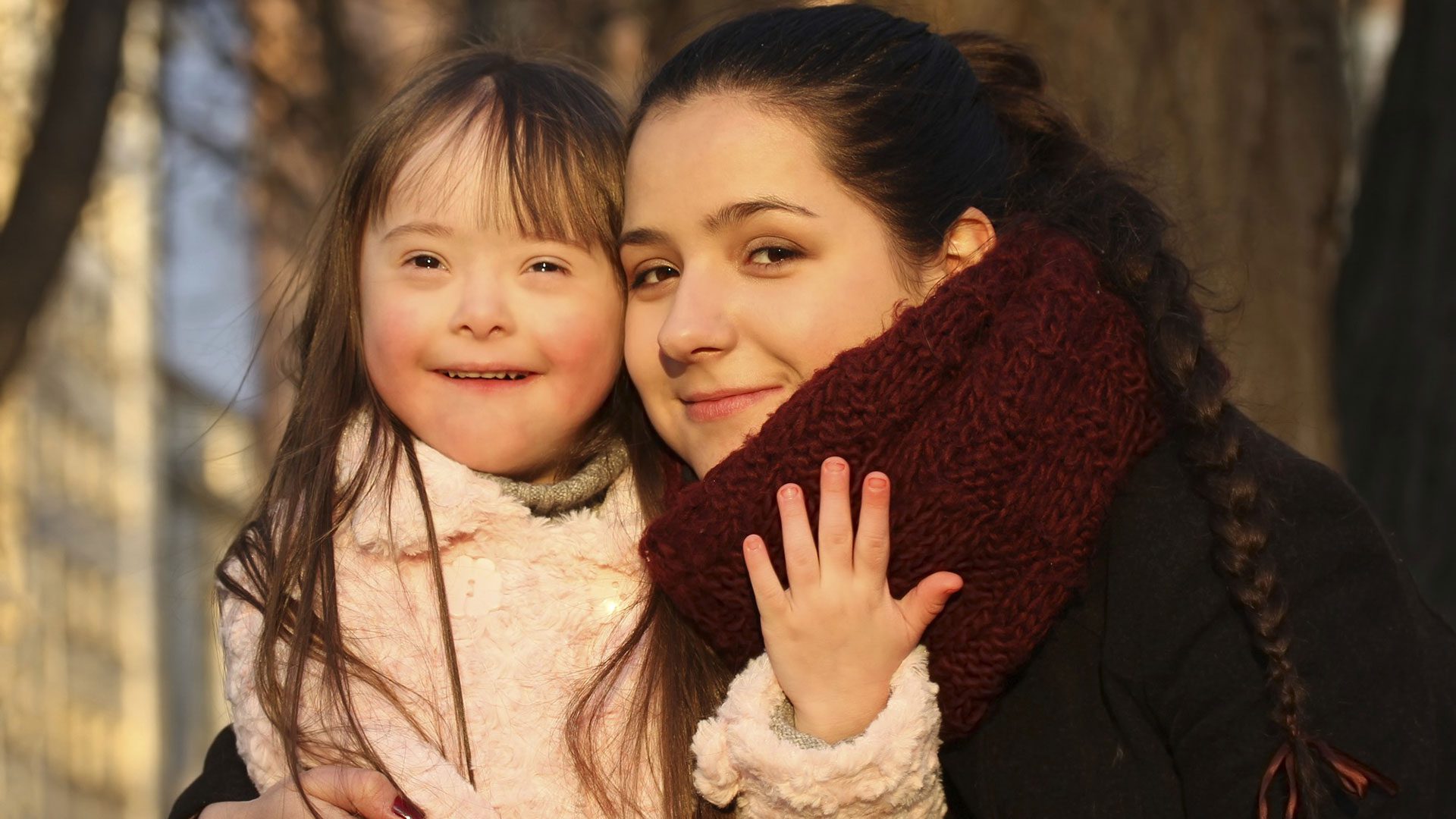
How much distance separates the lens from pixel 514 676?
261cm

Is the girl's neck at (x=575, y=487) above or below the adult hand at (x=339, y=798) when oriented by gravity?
above

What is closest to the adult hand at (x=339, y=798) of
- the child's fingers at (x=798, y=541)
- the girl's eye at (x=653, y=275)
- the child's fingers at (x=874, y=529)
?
the child's fingers at (x=798, y=541)

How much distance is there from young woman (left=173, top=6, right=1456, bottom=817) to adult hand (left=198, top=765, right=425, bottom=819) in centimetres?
31

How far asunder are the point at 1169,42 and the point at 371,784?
9.21 feet

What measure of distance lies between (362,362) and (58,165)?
2391mm

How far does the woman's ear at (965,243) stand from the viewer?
262 cm

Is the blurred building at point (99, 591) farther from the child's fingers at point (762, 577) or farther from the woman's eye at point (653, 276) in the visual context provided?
the child's fingers at point (762, 577)

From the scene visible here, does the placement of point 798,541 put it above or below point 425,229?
below

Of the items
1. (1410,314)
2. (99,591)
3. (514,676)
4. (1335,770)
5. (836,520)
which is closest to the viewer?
(1335,770)

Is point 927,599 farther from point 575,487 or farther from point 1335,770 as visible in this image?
point 575,487

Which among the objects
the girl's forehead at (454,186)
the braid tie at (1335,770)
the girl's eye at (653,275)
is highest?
the girl's forehead at (454,186)

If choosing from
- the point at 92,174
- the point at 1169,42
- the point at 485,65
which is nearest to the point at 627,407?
the point at 485,65

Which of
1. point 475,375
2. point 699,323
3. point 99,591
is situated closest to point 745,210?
point 699,323

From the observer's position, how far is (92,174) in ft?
16.2
